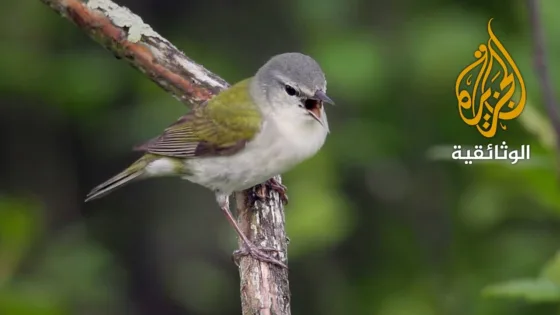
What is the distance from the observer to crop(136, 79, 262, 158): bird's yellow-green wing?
147 inches

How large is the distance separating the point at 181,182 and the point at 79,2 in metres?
2.70

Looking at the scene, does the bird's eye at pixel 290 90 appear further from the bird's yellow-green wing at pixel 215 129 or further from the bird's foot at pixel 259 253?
the bird's foot at pixel 259 253

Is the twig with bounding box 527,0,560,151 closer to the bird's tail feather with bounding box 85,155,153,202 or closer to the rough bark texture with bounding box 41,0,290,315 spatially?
the rough bark texture with bounding box 41,0,290,315

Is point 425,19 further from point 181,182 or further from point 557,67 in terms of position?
point 181,182

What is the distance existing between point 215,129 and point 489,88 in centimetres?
149

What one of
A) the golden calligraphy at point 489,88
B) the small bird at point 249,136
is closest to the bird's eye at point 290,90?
the small bird at point 249,136

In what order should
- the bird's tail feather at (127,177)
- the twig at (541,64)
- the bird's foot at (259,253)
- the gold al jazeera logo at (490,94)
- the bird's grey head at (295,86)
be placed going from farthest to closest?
the gold al jazeera logo at (490,94) < the bird's tail feather at (127,177) < the bird's grey head at (295,86) < the bird's foot at (259,253) < the twig at (541,64)

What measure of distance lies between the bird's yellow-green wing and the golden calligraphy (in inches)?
52.7

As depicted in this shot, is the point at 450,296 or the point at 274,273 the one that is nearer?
the point at 274,273

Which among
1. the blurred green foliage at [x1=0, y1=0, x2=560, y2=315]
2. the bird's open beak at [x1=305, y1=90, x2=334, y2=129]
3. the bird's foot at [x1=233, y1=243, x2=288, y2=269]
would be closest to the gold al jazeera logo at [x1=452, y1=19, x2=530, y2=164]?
the blurred green foliage at [x1=0, y1=0, x2=560, y2=315]

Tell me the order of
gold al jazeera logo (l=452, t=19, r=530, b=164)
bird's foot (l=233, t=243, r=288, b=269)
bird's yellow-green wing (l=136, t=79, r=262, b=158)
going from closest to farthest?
bird's foot (l=233, t=243, r=288, b=269) < bird's yellow-green wing (l=136, t=79, r=262, b=158) < gold al jazeera logo (l=452, t=19, r=530, b=164)

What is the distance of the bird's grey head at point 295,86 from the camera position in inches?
139

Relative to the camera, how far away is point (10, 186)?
6664 millimetres

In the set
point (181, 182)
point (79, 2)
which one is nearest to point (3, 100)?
point (181, 182)
